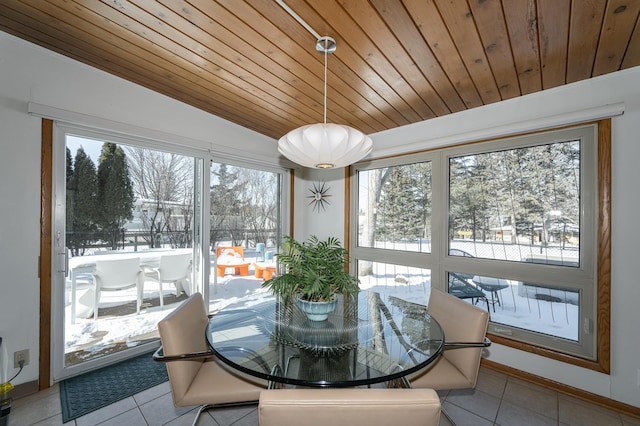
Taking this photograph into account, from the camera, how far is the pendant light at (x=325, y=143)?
1.61 metres

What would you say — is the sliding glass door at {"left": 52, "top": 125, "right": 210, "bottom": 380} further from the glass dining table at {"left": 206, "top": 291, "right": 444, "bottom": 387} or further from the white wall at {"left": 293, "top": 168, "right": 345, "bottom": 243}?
the white wall at {"left": 293, "top": 168, "right": 345, "bottom": 243}

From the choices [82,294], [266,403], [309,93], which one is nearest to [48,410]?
[82,294]

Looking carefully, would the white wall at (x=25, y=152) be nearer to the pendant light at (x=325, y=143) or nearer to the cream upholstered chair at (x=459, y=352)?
the pendant light at (x=325, y=143)

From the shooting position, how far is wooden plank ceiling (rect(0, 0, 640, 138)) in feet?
4.81

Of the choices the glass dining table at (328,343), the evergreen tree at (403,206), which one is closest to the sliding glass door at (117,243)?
the glass dining table at (328,343)

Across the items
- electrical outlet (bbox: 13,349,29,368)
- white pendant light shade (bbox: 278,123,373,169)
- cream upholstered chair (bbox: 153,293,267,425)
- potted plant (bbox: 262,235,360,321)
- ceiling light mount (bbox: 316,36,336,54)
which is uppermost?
ceiling light mount (bbox: 316,36,336,54)

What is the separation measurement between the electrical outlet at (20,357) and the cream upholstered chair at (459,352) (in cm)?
270

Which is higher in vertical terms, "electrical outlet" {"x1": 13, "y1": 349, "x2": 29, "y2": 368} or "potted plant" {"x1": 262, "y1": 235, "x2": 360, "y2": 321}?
"potted plant" {"x1": 262, "y1": 235, "x2": 360, "y2": 321}

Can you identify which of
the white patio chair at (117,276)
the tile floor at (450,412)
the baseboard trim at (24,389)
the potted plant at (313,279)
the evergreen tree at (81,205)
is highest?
the evergreen tree at (81,205)

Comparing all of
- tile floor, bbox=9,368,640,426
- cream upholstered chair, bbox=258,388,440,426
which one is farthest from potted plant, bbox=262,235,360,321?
tile floor, bbox=9,368,640,426

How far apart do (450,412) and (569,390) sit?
3.34ft

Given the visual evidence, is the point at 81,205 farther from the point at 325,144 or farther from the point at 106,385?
the point at 325,144

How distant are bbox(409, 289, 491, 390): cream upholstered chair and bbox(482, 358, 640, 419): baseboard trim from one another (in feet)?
3.45

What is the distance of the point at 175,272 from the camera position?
115 inches
